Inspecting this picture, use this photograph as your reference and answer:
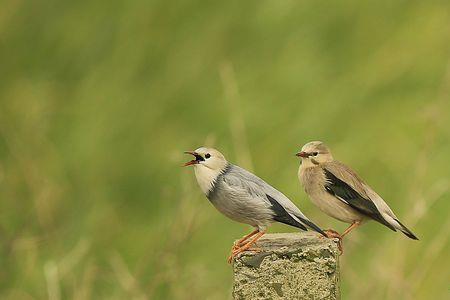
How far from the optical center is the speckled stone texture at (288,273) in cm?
411

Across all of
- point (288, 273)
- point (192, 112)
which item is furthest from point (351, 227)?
point (192, 112)

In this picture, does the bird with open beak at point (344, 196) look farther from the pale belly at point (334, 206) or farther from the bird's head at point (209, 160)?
the bird's head at point (209, 160)

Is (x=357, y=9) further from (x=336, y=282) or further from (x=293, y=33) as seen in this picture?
(x=336, y=282)

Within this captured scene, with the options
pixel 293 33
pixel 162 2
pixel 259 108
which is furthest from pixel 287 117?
pixel 162 2

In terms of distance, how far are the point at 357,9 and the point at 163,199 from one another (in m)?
2.40

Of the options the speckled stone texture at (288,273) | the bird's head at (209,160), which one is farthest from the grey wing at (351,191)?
the bird's head at (209,160)

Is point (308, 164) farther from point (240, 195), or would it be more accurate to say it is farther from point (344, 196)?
point (240, 195)

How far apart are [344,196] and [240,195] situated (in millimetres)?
672

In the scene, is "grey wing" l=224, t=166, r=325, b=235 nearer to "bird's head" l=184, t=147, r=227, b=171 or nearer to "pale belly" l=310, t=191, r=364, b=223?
"bird's head" l=184, t=147, r=227, b=171

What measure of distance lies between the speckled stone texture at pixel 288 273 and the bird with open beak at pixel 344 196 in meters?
0.49

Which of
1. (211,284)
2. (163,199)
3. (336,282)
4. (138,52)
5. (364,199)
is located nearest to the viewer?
(336,282)

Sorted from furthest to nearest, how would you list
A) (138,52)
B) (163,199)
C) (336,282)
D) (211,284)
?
(138,52) → (163,199) → (211,284) → (336,282)

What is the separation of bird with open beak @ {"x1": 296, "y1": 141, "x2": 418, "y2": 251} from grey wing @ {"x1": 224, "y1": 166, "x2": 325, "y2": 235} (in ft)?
1.64

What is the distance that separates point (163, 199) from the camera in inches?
375
